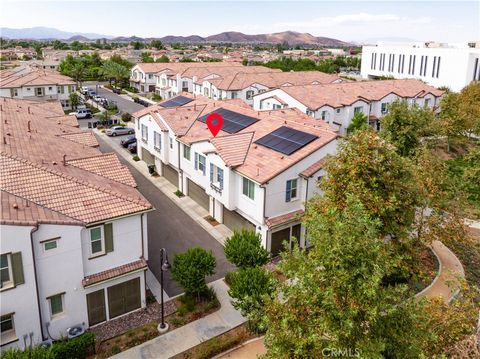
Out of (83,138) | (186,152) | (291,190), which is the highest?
(83,138)

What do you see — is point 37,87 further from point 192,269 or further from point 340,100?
point 192,269

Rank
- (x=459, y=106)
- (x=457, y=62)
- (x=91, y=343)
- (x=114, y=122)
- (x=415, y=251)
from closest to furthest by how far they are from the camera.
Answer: (x=91, y=343)
(x=415, y=251)
(x=459, y=106)
(x=114, y=122)
(x=457, y=62)

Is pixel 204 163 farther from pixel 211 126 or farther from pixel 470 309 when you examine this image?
pixel 470 309

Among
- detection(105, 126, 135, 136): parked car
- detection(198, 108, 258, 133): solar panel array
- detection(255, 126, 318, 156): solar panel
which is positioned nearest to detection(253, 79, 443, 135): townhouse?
detection(198, 108, 258, 133): solar panel array

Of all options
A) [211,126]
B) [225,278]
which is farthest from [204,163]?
[225,278]

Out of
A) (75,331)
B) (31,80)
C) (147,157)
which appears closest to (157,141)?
(147,157)

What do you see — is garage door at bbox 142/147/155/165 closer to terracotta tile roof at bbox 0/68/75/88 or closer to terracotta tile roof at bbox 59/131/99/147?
terracotta tile roof at bbox 59/131/99/147
